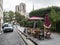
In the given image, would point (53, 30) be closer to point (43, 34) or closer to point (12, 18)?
point (43, 34)

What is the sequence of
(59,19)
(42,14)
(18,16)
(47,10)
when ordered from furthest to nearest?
(18,16), (42,14), (47,10), (59,19)

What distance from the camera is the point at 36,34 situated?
24.4 metres

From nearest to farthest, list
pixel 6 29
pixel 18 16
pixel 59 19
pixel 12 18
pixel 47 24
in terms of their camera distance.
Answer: pixel 47 24 → pixel 59 19 → pixel 6 29 → pixel 18 16 → pixel 12 18

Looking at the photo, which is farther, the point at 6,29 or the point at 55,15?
the point at 6,29

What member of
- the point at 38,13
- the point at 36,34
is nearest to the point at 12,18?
the point at 38,13

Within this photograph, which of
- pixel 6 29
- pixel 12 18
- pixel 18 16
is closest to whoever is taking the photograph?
pixel 6 29

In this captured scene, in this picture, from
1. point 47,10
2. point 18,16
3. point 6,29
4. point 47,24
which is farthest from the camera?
point 18,16

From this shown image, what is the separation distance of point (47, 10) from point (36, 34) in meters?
24.2

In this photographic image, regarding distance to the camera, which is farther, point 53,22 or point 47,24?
point 53,22

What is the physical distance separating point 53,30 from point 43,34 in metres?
11.9

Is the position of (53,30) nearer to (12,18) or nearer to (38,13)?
(38,13)

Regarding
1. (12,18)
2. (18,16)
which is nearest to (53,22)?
(18,16)

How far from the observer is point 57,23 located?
115 ft

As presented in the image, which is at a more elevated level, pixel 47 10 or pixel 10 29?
pixel 47 10
